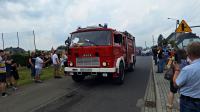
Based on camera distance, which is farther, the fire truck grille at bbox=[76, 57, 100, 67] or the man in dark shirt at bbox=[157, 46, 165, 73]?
the man in dark shirt at bbox=[157, 46, 165, 73]

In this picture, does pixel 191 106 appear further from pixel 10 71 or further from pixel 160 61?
pixel 160 61

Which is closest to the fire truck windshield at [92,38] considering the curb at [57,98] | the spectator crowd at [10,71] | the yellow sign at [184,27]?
the curb at [57,98]

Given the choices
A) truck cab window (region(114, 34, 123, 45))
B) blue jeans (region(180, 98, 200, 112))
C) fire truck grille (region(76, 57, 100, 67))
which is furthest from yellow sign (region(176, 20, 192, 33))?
blue jeans (region(180, 98, 200, 112))

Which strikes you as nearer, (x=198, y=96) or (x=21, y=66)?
(x=198, y=96)

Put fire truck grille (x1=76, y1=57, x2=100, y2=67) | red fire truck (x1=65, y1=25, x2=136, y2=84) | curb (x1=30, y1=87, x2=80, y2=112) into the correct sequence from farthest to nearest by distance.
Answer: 1. fire truck grille (x1=76, y1=57, x2=100, y2=67)
2. red fire truck (x1=65, y1=25, x2=136, y2=84)
3. curb (x1=30, y1=87, x2=80, y2=112)

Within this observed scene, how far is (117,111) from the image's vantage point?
30.0 ft

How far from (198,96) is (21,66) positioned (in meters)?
25.6

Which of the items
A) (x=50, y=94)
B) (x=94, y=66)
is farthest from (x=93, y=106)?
(x=94, y=66)

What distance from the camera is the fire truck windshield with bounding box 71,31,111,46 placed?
14.6 meters

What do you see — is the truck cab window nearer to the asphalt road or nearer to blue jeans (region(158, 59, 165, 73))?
the asphalt road

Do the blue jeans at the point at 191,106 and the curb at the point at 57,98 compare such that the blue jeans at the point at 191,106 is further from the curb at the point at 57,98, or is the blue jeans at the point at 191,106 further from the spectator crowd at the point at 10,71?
the spectator crowd at the point at 10,71

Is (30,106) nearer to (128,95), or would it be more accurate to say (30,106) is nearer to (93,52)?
(128,95)

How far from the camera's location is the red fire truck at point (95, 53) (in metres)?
14.2

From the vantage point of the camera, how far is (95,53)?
14.3 meters
